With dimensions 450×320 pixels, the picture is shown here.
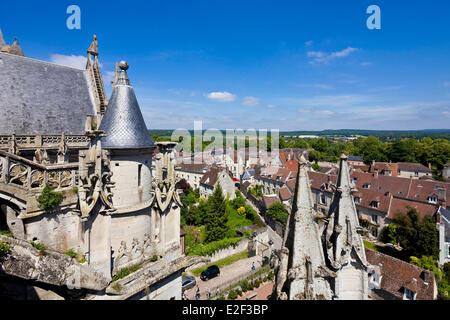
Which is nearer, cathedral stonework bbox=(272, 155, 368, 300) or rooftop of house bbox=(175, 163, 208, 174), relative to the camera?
cathedral stonework bbox=(272, 155, 368, 300)

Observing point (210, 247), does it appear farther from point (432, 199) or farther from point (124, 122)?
point (432, 199)

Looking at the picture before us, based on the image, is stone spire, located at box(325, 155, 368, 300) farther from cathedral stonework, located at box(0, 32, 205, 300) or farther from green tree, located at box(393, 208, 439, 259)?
green tree, located at box(393, 208, 439, 259)

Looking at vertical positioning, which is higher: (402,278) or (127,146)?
(127,146)

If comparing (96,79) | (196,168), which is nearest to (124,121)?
(96,79)

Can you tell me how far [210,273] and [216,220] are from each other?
825 cm

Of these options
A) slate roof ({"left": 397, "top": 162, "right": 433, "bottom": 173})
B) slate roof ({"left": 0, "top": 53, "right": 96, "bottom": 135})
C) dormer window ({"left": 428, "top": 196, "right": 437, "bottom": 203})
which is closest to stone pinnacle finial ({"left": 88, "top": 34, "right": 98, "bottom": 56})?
slate roof ({"left": 0, "top": 53, "right": 96, "bottom": 135})

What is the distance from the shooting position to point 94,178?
604 centimetres

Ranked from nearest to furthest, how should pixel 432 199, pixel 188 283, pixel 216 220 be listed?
pixel 188 283, pixel 216 220, pixel 432 199

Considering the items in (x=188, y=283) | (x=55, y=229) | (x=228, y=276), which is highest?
(x=55, y=229)

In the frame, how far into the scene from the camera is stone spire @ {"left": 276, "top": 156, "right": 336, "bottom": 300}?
697 centimetres

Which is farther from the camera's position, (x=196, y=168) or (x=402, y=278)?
(x=196, y=168)

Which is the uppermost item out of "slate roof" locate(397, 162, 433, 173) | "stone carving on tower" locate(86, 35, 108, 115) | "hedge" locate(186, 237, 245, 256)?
"stone carving on tower" locate(86, 35, 108, 115)

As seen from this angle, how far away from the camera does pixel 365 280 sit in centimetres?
912
